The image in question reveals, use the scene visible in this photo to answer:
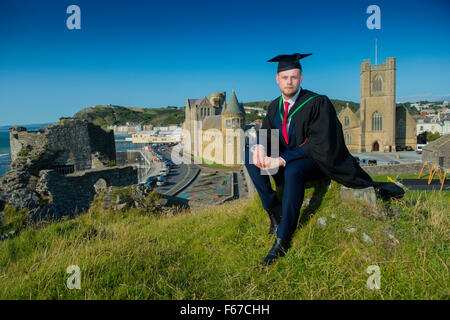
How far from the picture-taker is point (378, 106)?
55.6m

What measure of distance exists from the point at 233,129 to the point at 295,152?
154 ft

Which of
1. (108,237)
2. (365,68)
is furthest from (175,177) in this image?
(365,68)

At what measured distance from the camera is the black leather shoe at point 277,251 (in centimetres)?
312

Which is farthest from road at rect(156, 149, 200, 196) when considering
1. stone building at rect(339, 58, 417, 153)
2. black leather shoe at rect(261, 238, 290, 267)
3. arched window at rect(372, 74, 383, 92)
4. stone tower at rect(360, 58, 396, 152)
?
arched window at rect(372, 74, 383, 92)

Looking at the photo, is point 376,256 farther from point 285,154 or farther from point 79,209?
point 79,209

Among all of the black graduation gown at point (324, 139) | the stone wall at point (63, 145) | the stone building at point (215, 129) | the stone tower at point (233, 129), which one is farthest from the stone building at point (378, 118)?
the black graduation gown at point (324, 139)

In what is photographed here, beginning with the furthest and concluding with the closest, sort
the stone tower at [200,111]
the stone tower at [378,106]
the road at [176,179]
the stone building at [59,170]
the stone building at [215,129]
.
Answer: the stone tower at [200,111] < the stone tower at [378,106] < the stone building at [215,129] < the road at [176,179] < the stone building at [59,170]

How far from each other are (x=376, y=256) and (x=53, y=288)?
11.1 feet

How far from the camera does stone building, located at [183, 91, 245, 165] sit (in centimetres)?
4925

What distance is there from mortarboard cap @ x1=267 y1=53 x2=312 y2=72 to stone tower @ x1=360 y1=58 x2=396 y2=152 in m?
59.8

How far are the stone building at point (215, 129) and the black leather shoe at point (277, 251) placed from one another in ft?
106

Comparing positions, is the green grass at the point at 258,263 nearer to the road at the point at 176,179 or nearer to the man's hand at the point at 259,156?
the man's hand at the point at 259,156
